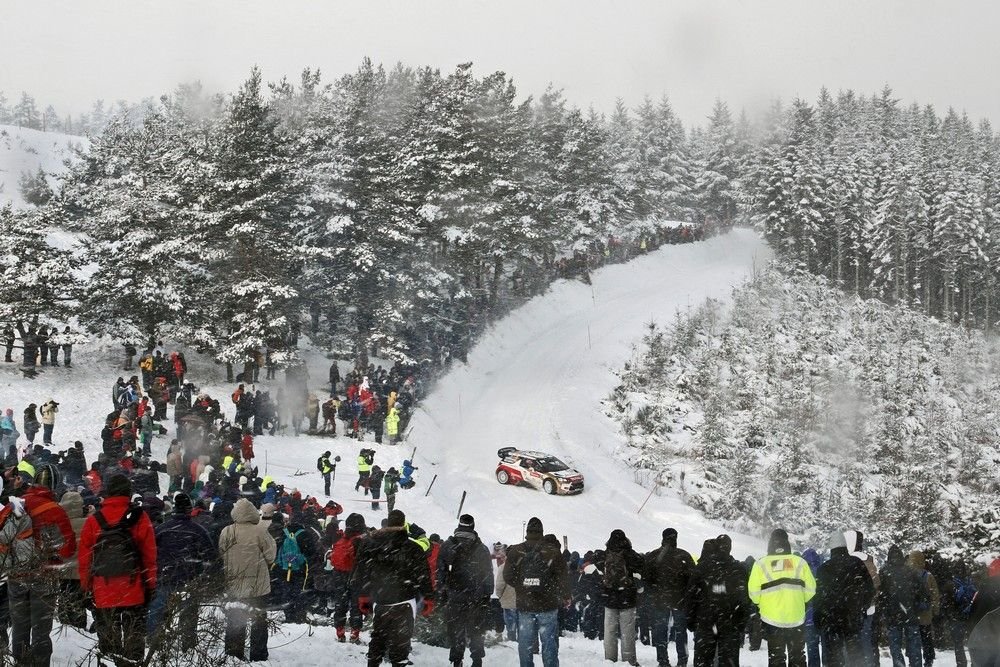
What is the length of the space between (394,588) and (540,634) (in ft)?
6.35

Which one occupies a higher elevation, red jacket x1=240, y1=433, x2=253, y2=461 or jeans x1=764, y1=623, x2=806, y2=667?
red jacket x1=240, y1=433, x2=253, y2=461

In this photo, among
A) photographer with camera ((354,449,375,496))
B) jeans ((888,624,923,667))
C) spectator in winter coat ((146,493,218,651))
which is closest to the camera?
spectator in winter coat ((146,493,218,651))

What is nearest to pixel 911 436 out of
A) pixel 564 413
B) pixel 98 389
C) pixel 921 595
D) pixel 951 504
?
pixel 951 504

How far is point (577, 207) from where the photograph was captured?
5609 centimetres

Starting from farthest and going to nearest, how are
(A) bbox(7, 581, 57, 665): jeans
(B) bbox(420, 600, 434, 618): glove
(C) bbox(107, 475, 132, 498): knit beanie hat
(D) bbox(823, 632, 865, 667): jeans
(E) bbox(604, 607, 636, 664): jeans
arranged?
(E) bbox(604, 607, 636, 664): jeans < (D) bbox(823, 632, 865, 667): jeans < (B) bbox(420, 600, 434, 618): glove < (C) bbox(107, 475, 132, 498): knit beanie hat < (A) bbox(7, 581, 57, 665): jeans

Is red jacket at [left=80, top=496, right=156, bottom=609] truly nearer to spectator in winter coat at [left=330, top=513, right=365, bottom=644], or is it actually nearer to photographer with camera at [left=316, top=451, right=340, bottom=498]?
spectator in winter coat at [left=330, top=513, right=365, bottom=644]

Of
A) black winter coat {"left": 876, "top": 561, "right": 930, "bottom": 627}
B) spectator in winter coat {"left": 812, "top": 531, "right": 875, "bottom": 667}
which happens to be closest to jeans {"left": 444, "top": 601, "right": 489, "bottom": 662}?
spectator in winter coat {"left": 812, "top": 531, "right": 875, "bottom": 667}

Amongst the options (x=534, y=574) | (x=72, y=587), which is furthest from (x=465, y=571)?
(x=72, y=587)

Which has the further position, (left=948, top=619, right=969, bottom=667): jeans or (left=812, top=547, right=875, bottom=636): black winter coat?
(left=948, top=619, right=969, bottom=667): jeans

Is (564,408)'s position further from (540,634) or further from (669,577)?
(540,634)

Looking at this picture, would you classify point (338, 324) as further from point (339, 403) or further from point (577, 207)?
point (577, 207)

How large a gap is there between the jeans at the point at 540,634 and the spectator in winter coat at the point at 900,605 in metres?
4.97

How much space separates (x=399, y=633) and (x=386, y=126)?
43.0 metres

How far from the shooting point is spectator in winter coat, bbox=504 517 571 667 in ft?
28.3
